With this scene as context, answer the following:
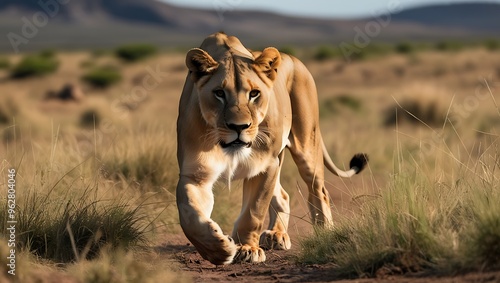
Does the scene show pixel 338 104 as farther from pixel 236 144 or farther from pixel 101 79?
pixel 236 144

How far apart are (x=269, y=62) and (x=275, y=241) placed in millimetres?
1517

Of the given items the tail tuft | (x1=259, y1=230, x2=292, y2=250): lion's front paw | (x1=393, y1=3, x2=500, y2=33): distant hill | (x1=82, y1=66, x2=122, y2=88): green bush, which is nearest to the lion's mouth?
(x1=259, y1=230, x2=292, y2=250): lion's front paw

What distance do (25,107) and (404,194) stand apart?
16745 mm

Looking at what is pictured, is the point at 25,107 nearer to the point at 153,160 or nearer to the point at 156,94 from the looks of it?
the point at 156,94

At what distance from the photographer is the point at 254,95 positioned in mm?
6227

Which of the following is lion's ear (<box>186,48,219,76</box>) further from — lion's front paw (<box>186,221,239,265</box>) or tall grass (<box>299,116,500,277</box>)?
tall grass (<box>299,116,500,277</box>)

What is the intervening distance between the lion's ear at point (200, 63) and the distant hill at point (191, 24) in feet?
307

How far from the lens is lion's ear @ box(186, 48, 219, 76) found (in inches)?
247

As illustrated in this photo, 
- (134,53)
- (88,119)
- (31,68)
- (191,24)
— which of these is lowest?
(88,119)

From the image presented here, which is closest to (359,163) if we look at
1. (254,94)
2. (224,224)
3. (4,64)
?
(224,224)

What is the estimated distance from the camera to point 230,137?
6.02 metres

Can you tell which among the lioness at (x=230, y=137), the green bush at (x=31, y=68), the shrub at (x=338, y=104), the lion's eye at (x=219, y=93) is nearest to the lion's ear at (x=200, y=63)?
the lioness at (x=230, y=137)

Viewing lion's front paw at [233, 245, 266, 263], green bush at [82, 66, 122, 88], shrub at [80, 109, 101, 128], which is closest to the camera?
lion's front paw at [233, 245, 266, 263]

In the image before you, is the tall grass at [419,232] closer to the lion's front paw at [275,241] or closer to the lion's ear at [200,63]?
the lion's front paw at [275,241]
